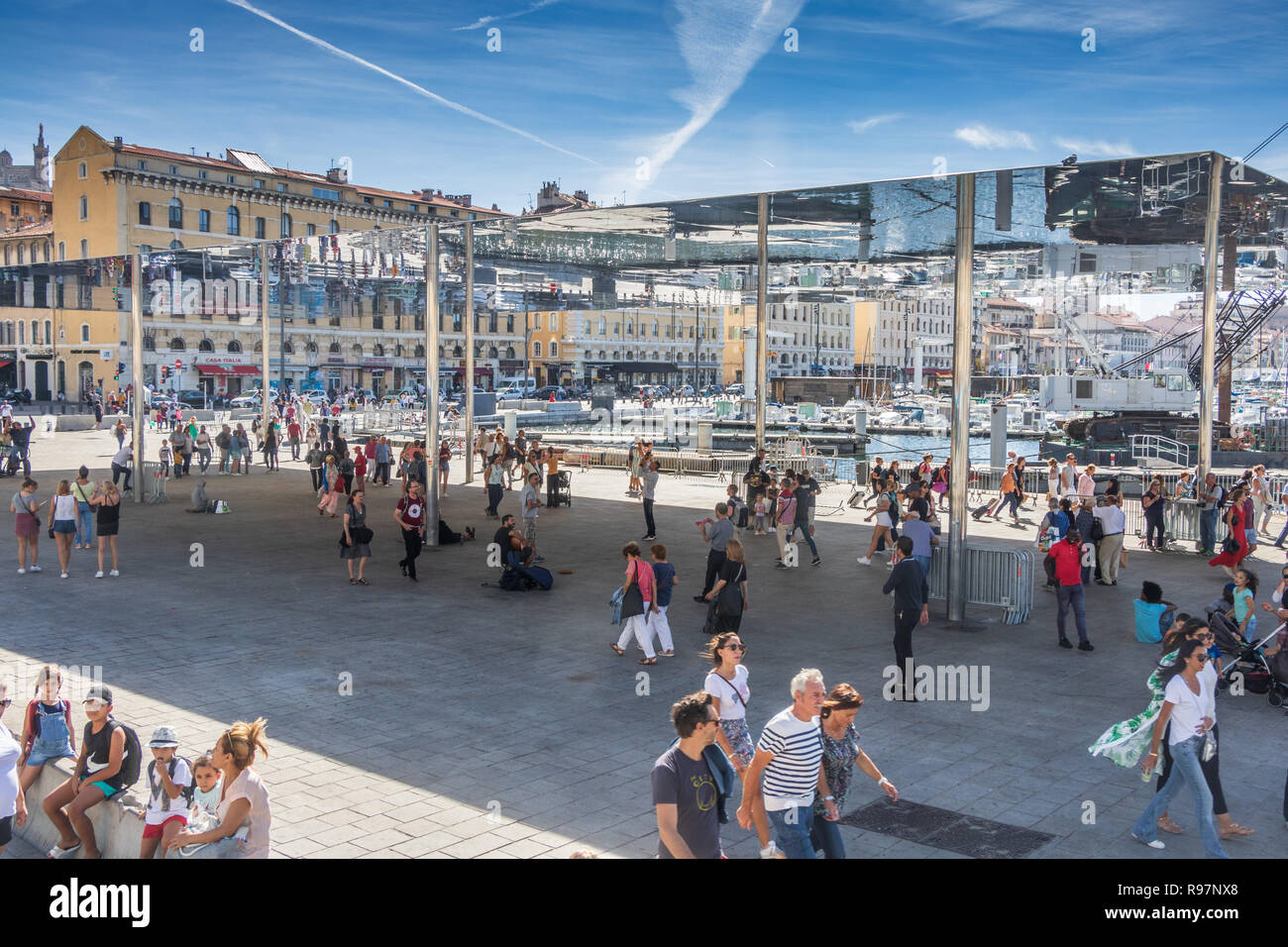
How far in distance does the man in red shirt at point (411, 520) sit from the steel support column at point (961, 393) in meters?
7.60

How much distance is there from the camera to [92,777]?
6.53 m

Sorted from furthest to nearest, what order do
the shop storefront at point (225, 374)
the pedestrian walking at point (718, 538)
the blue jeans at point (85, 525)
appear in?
1. the shop storefront at point (225, 374)
2. the blue jeans at point (85, 525)
3. the pedestrian walking at point (718, 538)

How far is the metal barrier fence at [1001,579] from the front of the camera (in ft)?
46.8

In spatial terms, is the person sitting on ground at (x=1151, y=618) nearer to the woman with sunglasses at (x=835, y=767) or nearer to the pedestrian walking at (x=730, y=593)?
the pedestrian walking at (x=730, y=593)

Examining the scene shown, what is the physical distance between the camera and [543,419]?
61.6 metres

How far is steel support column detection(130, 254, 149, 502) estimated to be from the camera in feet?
86.2

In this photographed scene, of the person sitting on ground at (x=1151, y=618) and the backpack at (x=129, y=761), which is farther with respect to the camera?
the person sitting on ground at (x=1151, y=618)

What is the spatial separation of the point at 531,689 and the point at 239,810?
17.4ft

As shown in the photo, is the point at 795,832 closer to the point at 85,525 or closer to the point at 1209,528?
the point at 85,525

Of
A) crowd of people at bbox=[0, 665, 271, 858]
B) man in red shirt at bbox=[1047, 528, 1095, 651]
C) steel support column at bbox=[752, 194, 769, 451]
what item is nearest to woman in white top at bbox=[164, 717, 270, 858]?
crowd of people at bbox=[0, 665, 271, 858]

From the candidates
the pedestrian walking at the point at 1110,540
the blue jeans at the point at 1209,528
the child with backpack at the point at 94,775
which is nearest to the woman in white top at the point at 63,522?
the child with backpack at the point at 94,775

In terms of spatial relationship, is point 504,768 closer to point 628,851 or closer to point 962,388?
point 628,851
